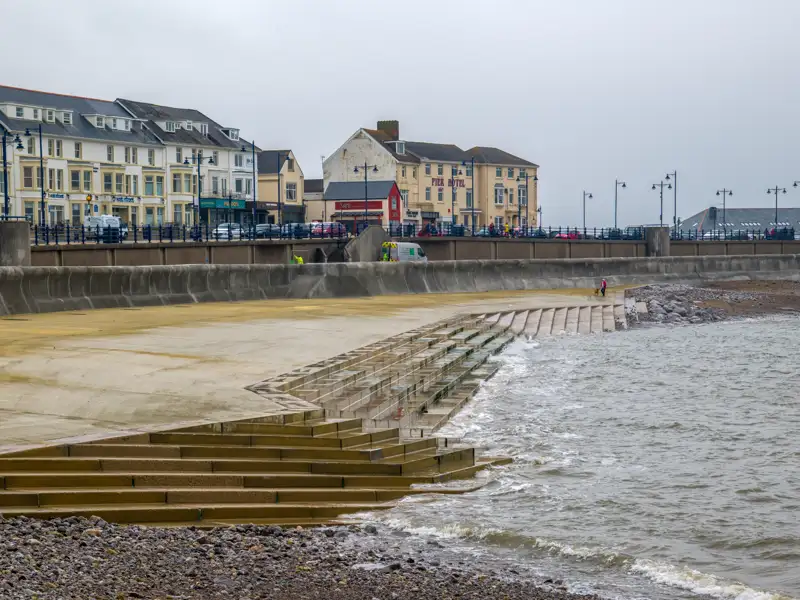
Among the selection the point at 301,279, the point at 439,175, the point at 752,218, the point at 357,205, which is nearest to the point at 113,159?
the point at 357,205

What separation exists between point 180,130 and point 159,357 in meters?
73.1

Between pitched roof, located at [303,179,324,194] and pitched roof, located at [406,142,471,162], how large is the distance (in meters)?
11.0

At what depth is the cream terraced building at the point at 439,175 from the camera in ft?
344

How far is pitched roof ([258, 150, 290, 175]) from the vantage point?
10125 centimetres

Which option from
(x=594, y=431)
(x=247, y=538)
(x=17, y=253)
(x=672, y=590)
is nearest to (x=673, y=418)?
(x=594, y=431)

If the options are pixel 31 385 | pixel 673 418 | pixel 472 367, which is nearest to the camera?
pixel 31 385

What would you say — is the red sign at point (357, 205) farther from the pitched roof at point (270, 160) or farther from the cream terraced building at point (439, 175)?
the pitched roof at point (270, 160)

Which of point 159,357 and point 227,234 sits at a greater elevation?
point 227,234

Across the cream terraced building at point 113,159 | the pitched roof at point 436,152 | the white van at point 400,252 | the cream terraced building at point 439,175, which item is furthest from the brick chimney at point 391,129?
the white van at point 400,252

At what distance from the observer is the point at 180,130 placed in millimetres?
89562

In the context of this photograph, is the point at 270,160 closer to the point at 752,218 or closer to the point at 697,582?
the point at 752,218

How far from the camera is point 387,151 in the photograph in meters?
104

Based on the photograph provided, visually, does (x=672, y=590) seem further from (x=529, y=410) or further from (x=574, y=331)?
(x=574, y=331)

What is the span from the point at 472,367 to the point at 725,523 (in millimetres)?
11068
